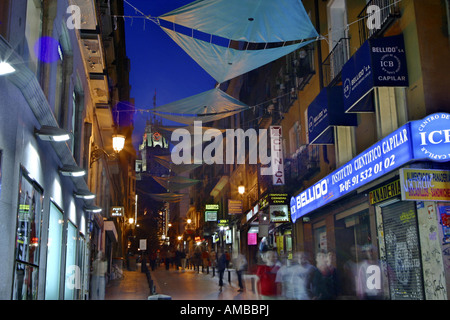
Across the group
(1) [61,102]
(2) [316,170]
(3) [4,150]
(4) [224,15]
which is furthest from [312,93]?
(3) [4,150]

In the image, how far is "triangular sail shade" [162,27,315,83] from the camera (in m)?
13.1

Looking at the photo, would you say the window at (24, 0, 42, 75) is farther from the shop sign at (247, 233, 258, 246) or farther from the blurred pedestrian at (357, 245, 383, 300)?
the shop sign at (247, 233, 258, 246)

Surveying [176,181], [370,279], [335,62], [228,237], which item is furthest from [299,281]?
[228,237]

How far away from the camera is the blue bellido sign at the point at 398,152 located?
9.34 metres

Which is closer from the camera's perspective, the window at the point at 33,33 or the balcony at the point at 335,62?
the window at the point at 33,33

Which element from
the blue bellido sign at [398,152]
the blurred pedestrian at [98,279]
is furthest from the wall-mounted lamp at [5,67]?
the blurred pedestrian at [98,279]

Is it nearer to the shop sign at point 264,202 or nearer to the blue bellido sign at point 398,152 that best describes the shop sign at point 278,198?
the shop sign at point 264,202

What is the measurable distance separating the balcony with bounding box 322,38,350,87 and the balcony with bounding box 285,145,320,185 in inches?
115

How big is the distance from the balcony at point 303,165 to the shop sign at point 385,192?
5319 mm

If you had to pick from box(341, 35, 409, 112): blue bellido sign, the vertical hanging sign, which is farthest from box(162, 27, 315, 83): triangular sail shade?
the vertical hanging sign

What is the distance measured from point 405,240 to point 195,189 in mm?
Answer: 64094

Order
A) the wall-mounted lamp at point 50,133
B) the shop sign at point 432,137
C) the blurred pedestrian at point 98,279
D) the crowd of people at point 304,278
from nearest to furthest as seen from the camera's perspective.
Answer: the wall-mounted lamp at point 50,133 → the shop sign at point 432,137 → the crowd of people at point 304,278 → the blurred pedestrian at point 98,279

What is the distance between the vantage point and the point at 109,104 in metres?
20.5
